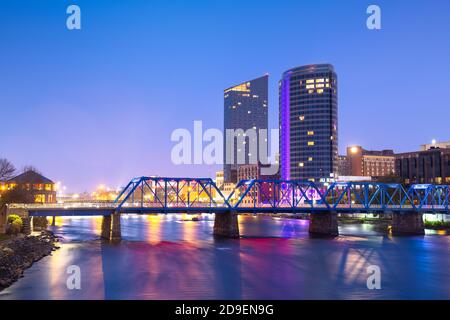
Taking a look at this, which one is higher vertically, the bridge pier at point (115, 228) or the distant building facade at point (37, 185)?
the distant building facade at point (37, 185)

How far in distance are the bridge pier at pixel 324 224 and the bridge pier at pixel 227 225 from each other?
23.1 meters

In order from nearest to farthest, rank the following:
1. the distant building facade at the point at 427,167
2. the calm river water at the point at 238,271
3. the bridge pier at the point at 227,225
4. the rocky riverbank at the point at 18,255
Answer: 1. the calm river water at the point at 238,271
2. the rocky riverbank at the point at 18,255
3. the bridge pier at the point at 227,225
4. the distant building facade at the point at 427,167

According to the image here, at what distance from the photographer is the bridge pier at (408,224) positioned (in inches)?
4577

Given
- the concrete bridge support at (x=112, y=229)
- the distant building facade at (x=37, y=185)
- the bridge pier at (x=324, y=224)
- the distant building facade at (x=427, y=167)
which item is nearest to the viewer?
the concrete bridge support at (x=112, y=229)

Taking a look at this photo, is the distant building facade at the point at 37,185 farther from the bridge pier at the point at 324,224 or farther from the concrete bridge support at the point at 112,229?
the bridge pier at the point at 324,224

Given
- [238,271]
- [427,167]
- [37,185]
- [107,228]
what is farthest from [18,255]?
[427,167]

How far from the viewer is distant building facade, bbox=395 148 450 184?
180 meters

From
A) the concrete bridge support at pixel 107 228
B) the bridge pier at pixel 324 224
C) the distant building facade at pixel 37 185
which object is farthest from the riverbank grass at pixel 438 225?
the distant building facade at pixel 37 185

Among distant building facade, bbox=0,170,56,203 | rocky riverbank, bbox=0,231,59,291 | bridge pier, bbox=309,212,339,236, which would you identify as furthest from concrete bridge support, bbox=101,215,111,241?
bridge pier, bbox=309,212,339,236

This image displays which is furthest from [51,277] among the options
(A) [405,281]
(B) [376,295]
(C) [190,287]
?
(A) [405,281]

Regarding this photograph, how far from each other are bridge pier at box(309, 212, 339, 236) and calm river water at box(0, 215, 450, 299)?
61.0ft
